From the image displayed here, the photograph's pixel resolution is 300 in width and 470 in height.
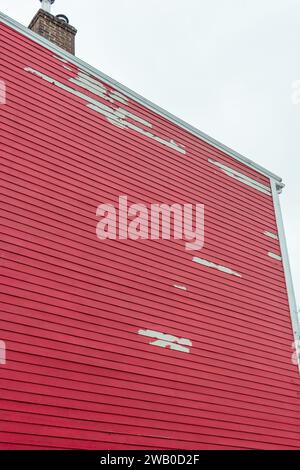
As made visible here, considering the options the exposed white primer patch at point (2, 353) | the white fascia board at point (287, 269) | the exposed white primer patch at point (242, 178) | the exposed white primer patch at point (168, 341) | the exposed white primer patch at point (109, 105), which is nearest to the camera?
the exposed white primer patch at point (2, 353)

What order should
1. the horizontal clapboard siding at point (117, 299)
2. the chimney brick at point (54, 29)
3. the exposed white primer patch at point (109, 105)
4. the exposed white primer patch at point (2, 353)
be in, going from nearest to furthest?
the exposed white primer patch at point (2, 353) < the horizontal clapboard siding at point (117, 299) < the exposed white primer patch at point (109, 105) < the chimney brick at point (54, 29)

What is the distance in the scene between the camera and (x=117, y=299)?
876cm

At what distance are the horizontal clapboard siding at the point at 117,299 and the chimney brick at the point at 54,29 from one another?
1.80 metres

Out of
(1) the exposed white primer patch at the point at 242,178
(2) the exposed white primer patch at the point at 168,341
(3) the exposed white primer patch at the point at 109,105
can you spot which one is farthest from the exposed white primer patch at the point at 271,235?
(2) the exposed white primer patch at the point at 168,341

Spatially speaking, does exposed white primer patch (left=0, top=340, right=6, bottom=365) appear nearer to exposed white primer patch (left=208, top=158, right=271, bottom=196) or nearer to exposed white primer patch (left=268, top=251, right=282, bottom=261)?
exposed white primer patch (left=208, top=158, right=271, bottom=196)

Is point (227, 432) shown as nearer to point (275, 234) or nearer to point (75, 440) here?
point (75, 440)

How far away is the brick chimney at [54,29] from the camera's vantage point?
11.7 m

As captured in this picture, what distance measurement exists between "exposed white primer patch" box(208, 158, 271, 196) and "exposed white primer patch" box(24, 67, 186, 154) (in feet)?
5.33

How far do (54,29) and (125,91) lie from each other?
7.99 feet

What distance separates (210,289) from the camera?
33.6 ft

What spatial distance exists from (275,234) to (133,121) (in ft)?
14.1

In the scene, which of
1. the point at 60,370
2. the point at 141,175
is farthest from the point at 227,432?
the point at 141,175

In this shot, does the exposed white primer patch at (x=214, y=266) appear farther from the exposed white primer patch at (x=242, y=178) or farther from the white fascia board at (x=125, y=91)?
the white fascia board at (x=125, y=91)

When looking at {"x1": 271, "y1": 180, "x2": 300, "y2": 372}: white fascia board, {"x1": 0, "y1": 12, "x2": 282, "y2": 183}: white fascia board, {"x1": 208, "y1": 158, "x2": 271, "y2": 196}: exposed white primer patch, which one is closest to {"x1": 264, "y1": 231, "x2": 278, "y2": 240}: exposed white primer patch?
{"x1": 271, "y1": 180, "x2": 300, "y2": 372}: white fascia board
